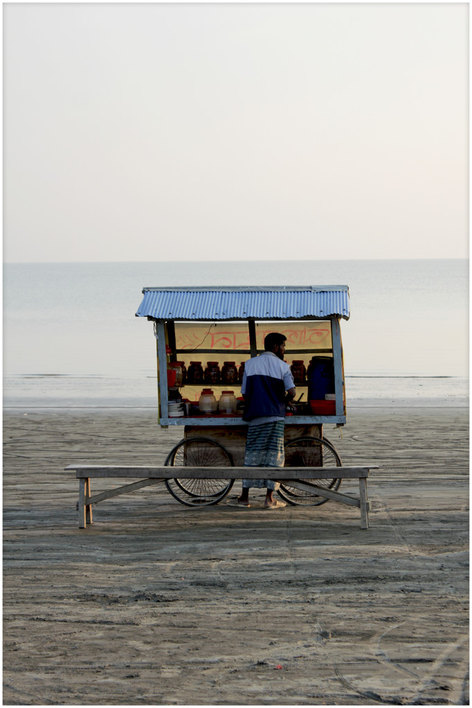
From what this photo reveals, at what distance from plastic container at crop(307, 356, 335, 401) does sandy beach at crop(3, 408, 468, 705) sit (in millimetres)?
1192

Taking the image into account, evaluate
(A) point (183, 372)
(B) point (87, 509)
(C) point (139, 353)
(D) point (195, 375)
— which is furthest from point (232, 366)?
(C) point (139, 353)

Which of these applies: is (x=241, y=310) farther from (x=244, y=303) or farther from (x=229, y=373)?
(x=229, y=373)

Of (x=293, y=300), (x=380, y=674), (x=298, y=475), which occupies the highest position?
(x=293, y=300)

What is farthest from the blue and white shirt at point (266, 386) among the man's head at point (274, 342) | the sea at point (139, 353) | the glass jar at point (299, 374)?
the sea at point (139, 353)

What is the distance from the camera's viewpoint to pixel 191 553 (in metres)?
7.68

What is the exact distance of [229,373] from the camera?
9.74 metres

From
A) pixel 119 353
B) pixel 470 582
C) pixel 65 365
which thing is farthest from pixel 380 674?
pixel 119 353

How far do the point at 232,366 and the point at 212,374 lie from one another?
0.24 meters

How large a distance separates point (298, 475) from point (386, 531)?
0.97 metres

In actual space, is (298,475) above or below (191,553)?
above

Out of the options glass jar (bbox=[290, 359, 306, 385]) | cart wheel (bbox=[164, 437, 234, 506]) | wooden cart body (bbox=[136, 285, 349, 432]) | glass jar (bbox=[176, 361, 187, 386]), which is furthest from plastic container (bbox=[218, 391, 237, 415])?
glass jar (bbox=[290, 359, 306, 385])

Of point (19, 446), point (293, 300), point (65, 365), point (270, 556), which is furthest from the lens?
point (65, 365)

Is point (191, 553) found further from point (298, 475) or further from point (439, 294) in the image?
point (439, 294)

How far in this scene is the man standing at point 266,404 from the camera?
8.80 m
